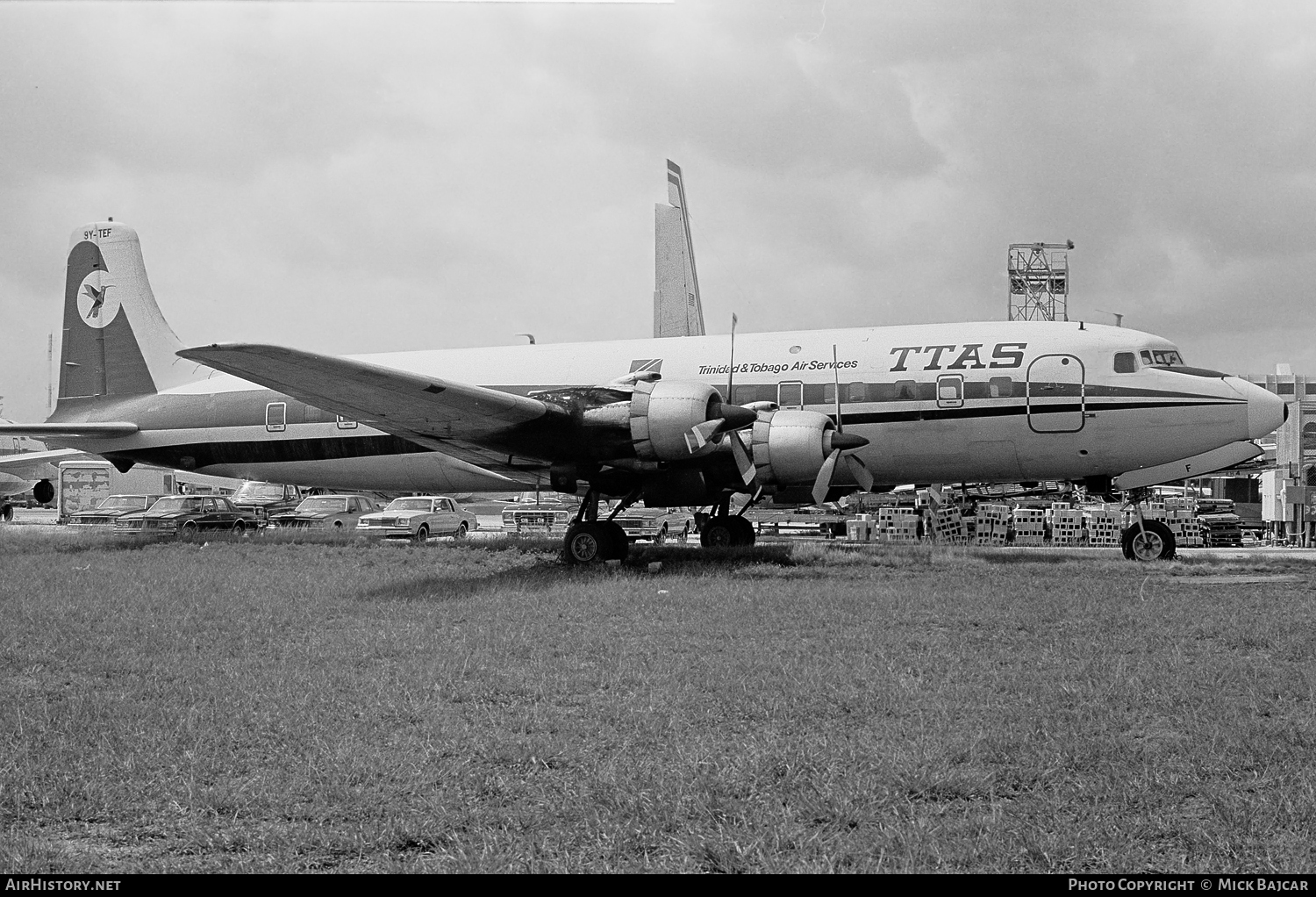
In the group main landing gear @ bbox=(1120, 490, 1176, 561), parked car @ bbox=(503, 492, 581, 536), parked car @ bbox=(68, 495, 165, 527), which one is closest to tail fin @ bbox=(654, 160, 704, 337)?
parked car @ bbox=(503, 492, 581, 536)

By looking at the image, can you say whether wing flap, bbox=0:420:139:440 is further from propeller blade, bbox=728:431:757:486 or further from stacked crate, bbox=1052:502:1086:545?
stacked crate, bbox=1052:502:1086:545

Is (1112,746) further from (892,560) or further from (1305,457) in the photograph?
(1305,457)

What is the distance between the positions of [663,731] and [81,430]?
783 inches

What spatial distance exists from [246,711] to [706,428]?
8729mm

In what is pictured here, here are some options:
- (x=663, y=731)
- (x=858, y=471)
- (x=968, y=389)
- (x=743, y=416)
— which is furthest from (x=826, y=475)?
(x=663, y=731)

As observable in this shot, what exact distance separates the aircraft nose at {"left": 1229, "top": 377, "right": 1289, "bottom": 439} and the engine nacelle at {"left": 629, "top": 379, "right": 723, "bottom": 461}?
813cm

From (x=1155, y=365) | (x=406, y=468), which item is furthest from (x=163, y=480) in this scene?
(x=1155, y=365)

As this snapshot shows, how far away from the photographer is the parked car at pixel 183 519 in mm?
25766

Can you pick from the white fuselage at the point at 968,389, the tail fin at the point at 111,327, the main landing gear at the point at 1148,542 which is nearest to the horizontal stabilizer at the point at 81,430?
the tail fin at the point at 111,327

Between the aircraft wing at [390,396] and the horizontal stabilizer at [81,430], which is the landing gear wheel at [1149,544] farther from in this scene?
the horizontal stabilizer at [81,430]

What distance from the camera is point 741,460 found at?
1494 centimetres

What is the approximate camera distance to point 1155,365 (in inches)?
643

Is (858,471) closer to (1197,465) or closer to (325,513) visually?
(1197,465)

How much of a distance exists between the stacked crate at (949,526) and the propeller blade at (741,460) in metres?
12.3
